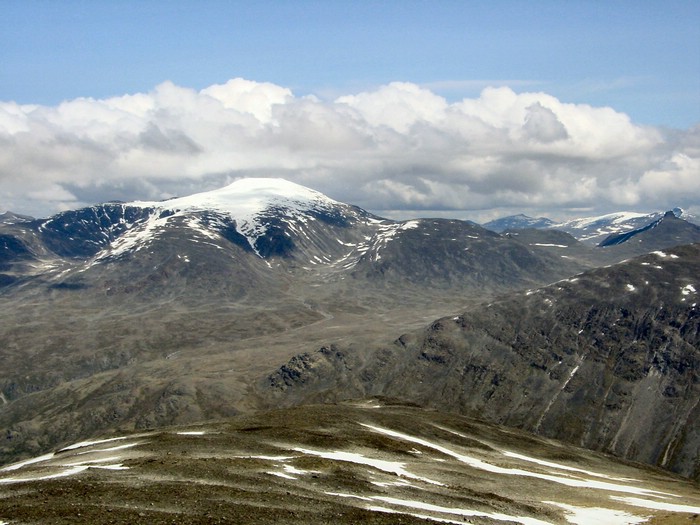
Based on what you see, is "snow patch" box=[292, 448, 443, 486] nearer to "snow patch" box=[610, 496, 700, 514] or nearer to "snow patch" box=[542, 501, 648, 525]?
"snow patch" box=[542, 501, 648, 525]

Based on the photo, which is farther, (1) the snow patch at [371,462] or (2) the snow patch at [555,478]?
(2) the snow patch at [555,478]

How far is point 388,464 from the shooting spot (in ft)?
268

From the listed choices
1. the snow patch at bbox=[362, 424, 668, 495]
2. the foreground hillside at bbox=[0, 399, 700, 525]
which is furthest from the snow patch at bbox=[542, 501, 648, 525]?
the snow patch at bbox=[362, 424, 668, 495]

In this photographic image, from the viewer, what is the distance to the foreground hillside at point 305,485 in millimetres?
45000

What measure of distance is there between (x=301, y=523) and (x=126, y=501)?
518 inches

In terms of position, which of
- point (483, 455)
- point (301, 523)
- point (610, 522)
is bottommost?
point (483, 455)

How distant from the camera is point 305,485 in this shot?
5884cm

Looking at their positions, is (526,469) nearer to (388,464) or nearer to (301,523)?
(388,464)

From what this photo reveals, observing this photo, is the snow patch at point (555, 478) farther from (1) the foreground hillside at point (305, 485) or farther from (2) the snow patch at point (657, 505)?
(2) the snow patch at point (657, 505)

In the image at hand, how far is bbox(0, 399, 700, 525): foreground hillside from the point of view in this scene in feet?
148

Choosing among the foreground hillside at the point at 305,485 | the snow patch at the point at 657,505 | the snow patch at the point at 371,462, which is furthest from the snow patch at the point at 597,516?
the snow patch at the point at 371,462

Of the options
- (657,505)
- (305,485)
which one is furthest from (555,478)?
(305,485)

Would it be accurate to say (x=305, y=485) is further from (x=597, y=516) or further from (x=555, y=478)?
(x=555, y=478)

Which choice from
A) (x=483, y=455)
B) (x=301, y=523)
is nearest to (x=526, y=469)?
(x=483, y=455)
